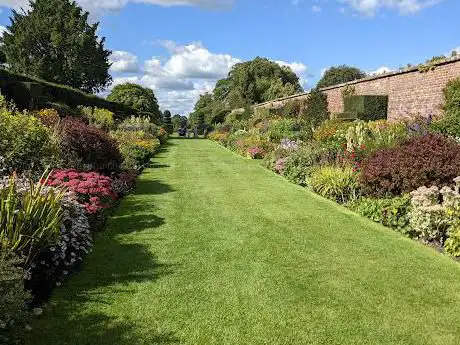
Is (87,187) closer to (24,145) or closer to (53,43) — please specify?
(24,145)

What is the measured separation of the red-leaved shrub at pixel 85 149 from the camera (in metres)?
9.52

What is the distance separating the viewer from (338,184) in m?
9.83

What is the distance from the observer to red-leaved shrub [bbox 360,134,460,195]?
25.1 feet

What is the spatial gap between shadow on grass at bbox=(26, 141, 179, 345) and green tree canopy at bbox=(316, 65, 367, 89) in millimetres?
68166

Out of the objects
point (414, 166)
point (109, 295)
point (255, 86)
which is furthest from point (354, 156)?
point (255, 86)

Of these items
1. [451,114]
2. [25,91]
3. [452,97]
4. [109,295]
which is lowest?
[109,295]

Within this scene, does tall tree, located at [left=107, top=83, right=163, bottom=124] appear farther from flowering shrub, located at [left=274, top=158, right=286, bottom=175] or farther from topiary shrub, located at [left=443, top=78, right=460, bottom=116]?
topiary shrub, located at [left=443, top=78, right=460, bottom=116]

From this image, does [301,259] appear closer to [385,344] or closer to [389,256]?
[389,256]

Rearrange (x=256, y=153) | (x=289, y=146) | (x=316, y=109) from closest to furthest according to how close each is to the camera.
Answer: (x=289, y=146) < (x=256, y=153) < (x=316, y=109)

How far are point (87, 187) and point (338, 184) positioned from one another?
5.16 meters

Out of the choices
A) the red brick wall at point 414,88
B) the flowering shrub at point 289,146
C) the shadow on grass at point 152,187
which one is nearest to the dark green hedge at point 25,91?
the shadow on grass at point 152,187

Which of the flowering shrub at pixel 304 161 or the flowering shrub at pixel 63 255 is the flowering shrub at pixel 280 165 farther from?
the flowering shrub at pixel 63 255

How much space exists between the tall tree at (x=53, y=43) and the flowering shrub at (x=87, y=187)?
1638 inches

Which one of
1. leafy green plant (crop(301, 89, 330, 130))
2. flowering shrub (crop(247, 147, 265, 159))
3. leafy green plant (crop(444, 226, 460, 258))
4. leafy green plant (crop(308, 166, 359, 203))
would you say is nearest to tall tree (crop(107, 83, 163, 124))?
leafy green plant (crop(301, 89, 330, 130))
